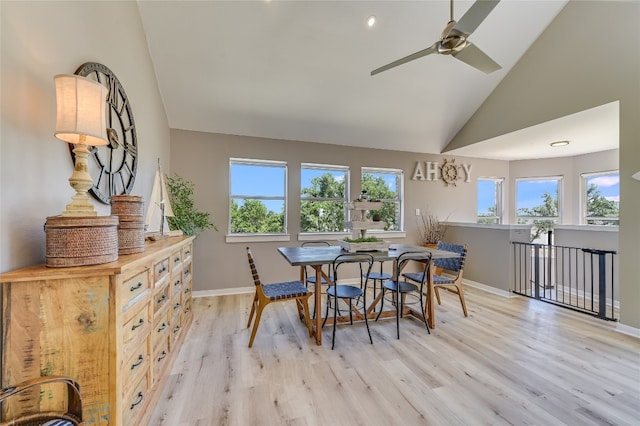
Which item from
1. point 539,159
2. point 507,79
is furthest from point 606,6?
point 539,159

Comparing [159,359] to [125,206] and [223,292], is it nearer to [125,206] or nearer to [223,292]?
[125,206]

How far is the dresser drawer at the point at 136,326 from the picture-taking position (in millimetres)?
1331

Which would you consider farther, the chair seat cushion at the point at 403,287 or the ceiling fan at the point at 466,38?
the chair seat cushion at the point at 403,287

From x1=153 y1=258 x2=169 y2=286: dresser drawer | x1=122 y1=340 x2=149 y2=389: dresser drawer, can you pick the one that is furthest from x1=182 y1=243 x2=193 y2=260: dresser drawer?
x1=122 y1=340 x2=149 y2=389: dresser drawer

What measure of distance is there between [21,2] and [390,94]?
360 centimetres

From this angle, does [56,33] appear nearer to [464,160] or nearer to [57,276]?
[57,276]

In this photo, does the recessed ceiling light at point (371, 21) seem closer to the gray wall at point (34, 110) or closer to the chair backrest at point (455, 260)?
the gray wall at point (34, 110)

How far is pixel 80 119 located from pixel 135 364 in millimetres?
1258

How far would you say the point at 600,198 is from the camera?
4949mm

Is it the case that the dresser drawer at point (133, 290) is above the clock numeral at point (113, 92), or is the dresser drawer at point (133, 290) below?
below

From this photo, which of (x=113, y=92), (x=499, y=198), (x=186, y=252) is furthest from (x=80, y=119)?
(x=499, y=198)

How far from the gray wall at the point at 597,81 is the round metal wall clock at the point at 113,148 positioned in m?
4.61

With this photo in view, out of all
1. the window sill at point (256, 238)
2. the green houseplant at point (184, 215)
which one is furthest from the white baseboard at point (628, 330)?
the green houseplant at point (184, 215)

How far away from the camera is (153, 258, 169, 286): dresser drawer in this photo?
178 cm
